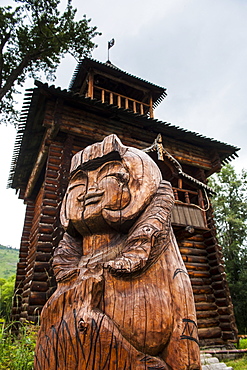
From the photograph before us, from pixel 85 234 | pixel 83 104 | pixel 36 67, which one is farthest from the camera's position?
pixel 36 67

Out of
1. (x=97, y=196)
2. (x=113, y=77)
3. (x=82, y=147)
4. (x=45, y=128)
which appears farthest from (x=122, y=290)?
(x=113, y=77)

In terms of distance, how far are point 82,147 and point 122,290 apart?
6.66 m

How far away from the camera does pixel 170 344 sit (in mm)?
1500

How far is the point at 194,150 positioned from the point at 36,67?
7289mm

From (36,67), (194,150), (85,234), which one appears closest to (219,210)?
(194,150)

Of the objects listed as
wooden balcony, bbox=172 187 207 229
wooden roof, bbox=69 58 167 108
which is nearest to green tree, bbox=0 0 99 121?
wooden roof, bbox=69 58 167 108

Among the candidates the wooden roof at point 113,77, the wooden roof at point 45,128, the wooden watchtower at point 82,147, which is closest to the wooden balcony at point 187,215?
the wooden watchtower at point 82,147

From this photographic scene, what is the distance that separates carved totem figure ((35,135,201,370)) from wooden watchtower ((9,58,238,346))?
4134 millimetres

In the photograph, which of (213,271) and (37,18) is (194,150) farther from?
(37,18)

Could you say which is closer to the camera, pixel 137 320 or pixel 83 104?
pixel 137 320

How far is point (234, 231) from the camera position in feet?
79.8

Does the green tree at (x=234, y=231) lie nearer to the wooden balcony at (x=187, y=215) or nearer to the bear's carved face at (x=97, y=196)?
the wooden balcony at (x=187, y=215)

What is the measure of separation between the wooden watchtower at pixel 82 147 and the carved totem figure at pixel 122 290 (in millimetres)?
4134

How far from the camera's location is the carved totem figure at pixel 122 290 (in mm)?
1429
